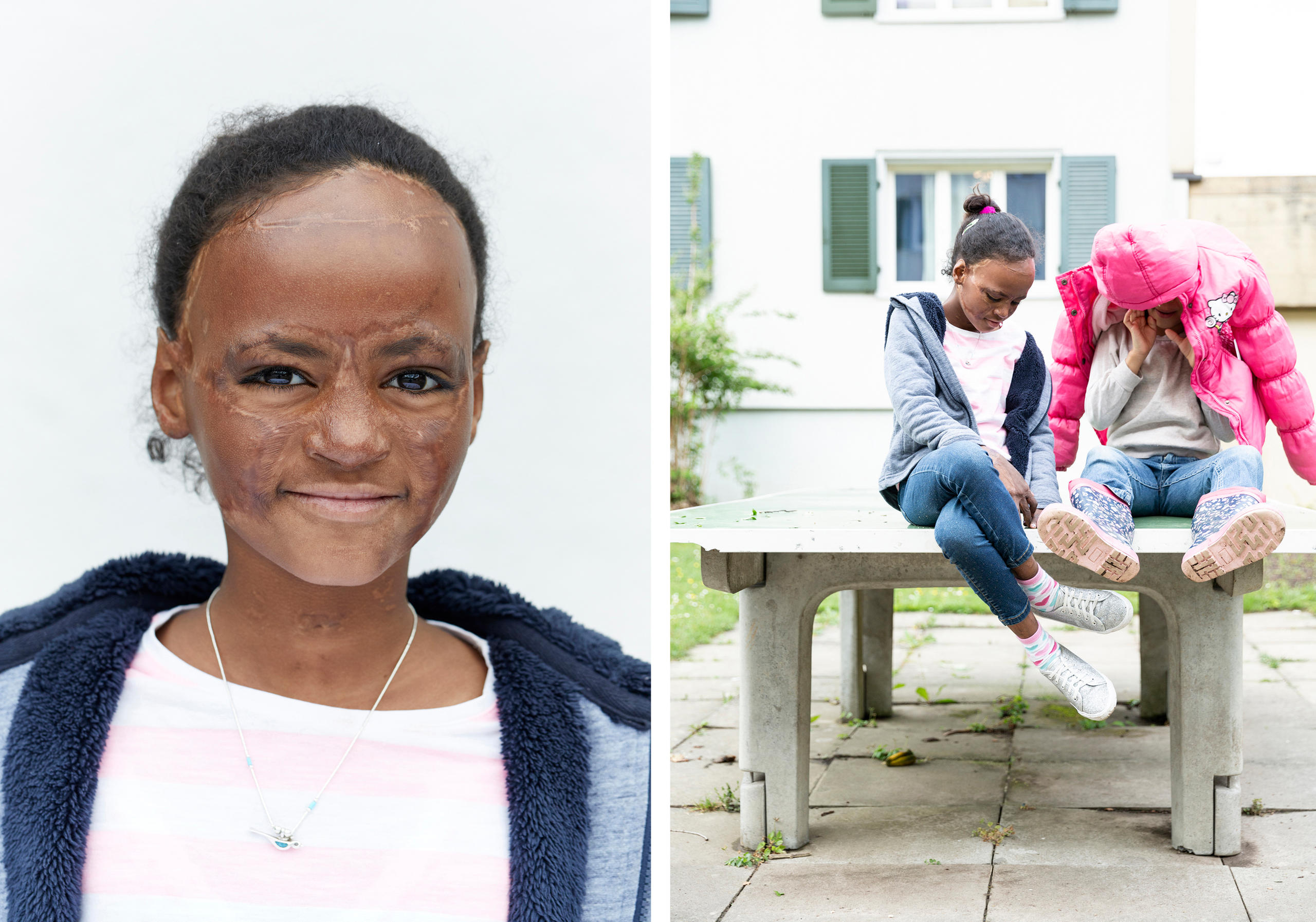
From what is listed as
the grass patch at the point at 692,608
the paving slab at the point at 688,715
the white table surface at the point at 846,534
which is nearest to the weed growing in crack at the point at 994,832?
the white table surface at the point at 846,534

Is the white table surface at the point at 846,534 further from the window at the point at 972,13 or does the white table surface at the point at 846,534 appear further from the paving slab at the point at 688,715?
the window at the point at 972,13

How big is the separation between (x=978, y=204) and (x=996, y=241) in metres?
0.25

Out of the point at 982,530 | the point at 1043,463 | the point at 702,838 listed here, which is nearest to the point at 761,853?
the point at 702,838

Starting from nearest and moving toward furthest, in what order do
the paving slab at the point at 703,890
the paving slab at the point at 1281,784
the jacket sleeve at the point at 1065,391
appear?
the paving slab at the point at 703,890 → the paving slab at the point at 1281,784 → the jacket sleeve at the point at 1065,391

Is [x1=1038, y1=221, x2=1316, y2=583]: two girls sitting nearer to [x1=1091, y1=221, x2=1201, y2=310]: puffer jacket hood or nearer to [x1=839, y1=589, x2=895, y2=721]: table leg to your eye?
[x1=1091, y1=221, x2=1201, y2=310]: puffer jacket hood

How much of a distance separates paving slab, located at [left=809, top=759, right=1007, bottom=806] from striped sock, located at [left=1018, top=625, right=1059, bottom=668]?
0.71 metres

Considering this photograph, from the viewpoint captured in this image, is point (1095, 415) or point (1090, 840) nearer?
point (1090, 840)

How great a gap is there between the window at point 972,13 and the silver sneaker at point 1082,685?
7461mm

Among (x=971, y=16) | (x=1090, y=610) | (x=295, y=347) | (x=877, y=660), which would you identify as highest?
(x=971, y=16)

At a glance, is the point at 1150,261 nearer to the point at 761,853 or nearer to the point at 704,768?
the point at 761,853

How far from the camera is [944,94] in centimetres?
920

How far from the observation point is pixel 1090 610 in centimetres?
279

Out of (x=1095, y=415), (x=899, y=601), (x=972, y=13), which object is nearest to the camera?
(x=1095, y=415)

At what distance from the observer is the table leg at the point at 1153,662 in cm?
410
